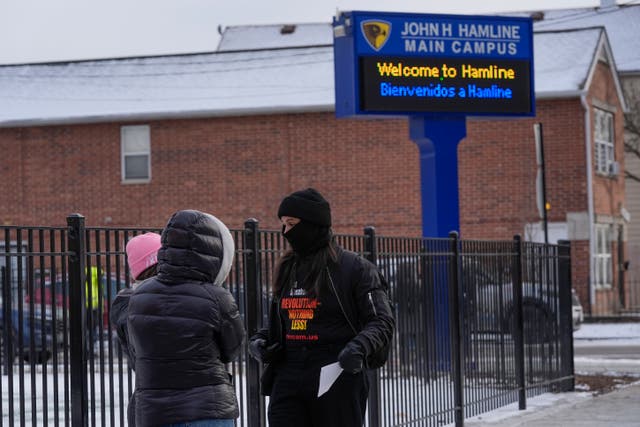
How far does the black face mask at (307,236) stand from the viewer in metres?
6.75

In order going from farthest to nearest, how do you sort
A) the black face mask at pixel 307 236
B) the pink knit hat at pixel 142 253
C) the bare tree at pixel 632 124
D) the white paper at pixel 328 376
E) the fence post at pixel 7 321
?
the bare tree at pixel 632 124
the fence post at pixel 7 321
the black face mask at pixel 307 236
the white paper at pixel 328 376
the pink knit hat at pixel 142 253

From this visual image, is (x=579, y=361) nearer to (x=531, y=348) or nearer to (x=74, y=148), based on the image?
(x=531, y=348)

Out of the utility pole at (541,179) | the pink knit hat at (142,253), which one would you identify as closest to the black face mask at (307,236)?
the pink knit hat at (142,253)

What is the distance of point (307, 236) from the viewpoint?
6766 millimetres

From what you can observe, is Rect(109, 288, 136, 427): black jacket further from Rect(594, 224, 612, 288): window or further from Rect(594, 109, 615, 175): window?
Rect(594, 109, 615, 175): window

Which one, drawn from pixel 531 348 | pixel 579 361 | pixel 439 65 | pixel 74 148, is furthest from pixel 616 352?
pixel 74 148

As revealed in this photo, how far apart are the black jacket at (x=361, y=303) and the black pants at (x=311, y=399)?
0.14m

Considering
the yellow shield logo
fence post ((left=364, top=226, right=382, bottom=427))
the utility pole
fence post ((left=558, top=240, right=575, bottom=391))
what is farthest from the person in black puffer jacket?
the utility pole

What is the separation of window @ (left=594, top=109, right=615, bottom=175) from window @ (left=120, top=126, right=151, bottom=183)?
1178 cm

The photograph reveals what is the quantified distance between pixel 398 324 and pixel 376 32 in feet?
24.5

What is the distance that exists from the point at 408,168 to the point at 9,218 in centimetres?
1103

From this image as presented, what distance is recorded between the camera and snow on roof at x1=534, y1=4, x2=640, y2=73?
45500 millimetres

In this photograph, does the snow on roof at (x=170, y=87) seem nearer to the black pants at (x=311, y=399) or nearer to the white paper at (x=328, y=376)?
the black pants at (x=311, y=399)

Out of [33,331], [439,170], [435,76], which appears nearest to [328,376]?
[33,331]
